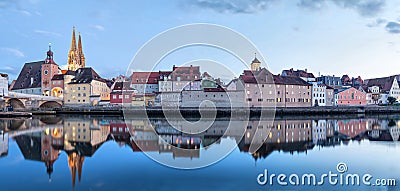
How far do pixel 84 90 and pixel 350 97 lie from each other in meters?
41.1

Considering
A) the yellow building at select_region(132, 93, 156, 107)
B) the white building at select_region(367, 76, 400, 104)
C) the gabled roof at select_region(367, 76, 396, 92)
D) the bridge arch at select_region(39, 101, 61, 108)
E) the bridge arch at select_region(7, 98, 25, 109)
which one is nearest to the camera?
the bridge arch at select_region(7, 98, 25, 109)

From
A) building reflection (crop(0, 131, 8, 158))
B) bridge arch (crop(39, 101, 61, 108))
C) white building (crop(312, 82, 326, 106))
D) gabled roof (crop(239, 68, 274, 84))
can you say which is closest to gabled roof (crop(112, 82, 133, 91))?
bridge arch (crop(39, 101, 61, 108))

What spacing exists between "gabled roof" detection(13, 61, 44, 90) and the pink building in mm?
48470

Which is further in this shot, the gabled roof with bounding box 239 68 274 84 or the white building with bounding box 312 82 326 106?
the white building with bounding box 312 82 326 106

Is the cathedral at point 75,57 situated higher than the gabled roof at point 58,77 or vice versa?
the cathedral at point 75,57

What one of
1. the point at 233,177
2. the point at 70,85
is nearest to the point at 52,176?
the point at 233,177

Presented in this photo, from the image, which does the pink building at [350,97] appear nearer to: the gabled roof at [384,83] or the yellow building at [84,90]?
the gabled roof at [384,83]

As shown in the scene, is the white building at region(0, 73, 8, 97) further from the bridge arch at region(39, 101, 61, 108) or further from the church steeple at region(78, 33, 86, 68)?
the church steeple at region(78, 33, 86, 68)

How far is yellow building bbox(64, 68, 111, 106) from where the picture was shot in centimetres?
4712

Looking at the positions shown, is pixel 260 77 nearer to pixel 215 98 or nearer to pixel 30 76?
pixel 215 98

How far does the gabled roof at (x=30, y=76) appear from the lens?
54.3 metres

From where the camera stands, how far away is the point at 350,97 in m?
50.2

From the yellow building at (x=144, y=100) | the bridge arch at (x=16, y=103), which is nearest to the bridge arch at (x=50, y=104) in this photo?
the bridge arch at (x=16, y=103)

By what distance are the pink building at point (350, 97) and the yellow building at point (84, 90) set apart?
3641cm
